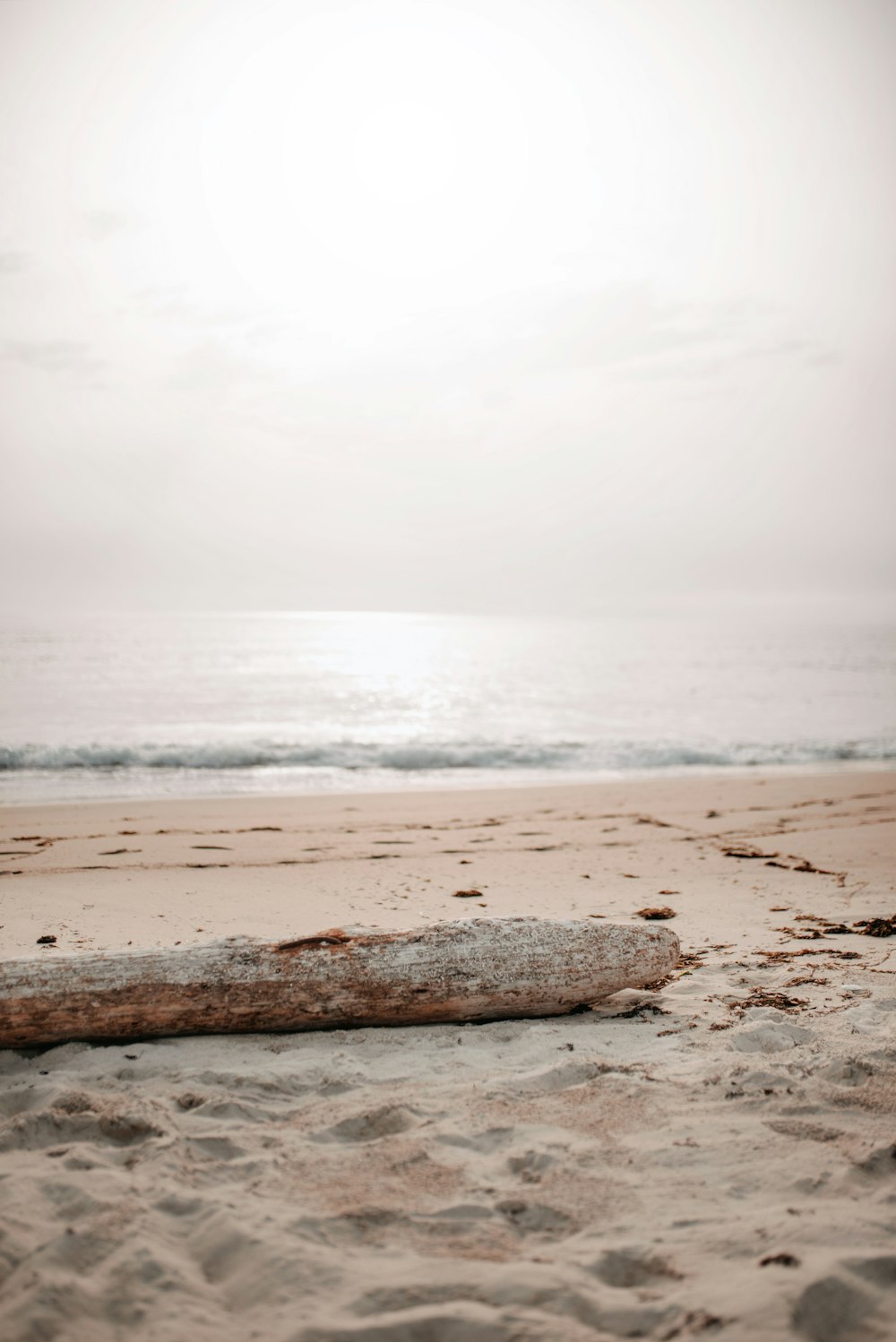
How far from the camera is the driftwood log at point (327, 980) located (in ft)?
11.2

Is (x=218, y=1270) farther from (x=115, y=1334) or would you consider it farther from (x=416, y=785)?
(x=416, y=785)

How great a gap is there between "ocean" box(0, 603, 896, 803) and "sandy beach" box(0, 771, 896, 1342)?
8.14m

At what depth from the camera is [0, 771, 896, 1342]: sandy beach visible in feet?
6.57

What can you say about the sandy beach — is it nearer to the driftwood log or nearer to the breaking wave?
the driftwood log

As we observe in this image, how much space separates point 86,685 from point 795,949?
22133 millimetres

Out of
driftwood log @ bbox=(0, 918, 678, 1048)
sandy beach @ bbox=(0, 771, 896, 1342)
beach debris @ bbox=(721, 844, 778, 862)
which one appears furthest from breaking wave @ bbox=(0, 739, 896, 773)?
driftwood log @ bbox=(0, 918, 678, 1048)

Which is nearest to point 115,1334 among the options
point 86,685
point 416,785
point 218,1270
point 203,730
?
point 218,1270

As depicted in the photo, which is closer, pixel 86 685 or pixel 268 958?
pixel 268 958

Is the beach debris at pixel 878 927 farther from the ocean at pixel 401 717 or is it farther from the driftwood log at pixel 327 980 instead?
the ocean at pixel 401 717

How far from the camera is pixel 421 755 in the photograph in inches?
560

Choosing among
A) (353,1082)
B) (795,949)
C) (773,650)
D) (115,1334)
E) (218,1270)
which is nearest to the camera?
(115,1334)

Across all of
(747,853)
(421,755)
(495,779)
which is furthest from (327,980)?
(421,755)

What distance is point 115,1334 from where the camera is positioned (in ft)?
6.32

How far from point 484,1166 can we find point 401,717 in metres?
17.4
